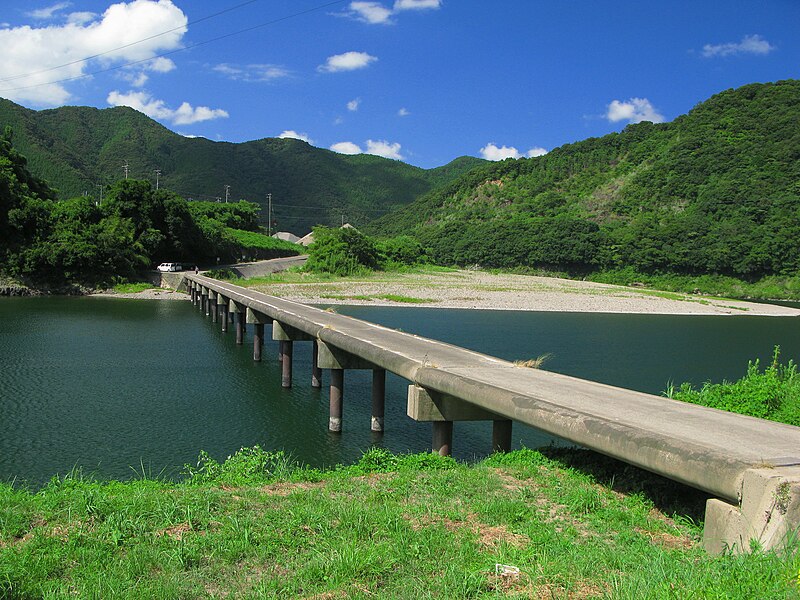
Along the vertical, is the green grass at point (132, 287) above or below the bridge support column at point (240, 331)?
above

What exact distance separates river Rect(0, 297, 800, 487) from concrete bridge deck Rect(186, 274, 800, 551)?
2907 millimetres

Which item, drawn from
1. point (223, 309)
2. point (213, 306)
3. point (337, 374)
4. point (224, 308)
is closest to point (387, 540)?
point (337, 374)

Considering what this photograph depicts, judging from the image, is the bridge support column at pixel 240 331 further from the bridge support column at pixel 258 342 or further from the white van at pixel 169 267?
the white van at pixel 169 267

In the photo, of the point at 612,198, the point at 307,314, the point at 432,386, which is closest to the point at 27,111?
the point at 612,198

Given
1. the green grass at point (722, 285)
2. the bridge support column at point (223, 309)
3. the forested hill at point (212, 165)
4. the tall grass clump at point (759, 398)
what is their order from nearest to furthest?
the tall grass clump at point (759, 398) < the bridge support column at point (223, 309) < the green grass at point (722, 285) < the forested hill at point (212, 165)

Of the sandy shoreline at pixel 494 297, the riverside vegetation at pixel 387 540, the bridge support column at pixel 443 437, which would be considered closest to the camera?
the riverside vegetation at pixel 387 540

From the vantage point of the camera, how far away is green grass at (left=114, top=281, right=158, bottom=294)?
169 ft

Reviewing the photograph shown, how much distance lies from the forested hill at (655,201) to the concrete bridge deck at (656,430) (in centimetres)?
7393

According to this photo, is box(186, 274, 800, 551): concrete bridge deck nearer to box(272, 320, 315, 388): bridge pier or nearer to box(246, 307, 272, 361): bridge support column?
box(272, 320, 315, 388): bridge pier

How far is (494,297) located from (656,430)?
159 feet

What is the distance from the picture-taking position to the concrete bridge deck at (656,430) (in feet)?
15.4

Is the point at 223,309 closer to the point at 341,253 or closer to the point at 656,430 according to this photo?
the point at 656,430

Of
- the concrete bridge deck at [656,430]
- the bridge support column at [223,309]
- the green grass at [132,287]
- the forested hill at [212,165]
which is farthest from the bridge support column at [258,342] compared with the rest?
the forested hill at [212,165]

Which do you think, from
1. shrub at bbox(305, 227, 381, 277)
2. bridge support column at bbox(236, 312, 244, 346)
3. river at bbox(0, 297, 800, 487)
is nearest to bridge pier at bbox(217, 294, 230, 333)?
river at bbox(0, 297, 800, 487)
